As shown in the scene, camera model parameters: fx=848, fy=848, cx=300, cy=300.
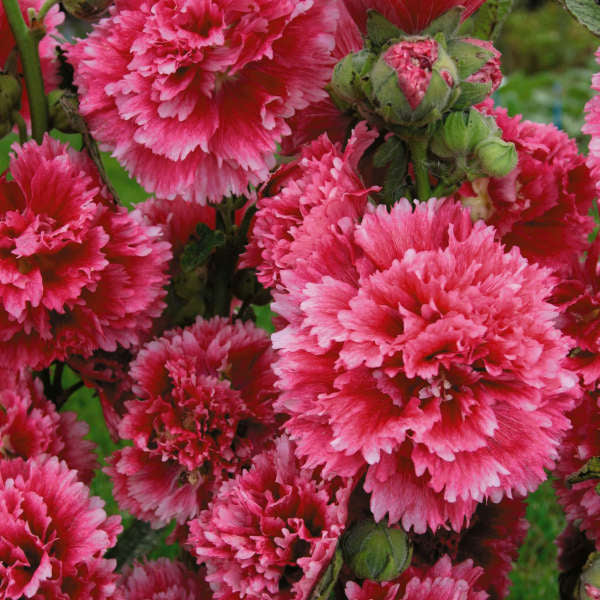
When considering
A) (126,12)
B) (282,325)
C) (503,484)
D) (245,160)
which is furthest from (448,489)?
(126,12)

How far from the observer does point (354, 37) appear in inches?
26.0

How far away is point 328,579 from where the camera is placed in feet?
1.86

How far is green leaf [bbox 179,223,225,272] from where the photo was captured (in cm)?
71

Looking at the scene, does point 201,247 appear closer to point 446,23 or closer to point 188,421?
point 188,421

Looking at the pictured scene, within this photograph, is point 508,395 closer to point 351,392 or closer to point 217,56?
point 351,392

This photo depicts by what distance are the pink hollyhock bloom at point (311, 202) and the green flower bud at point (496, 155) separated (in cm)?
8

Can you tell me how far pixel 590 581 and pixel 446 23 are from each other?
1.38 ft

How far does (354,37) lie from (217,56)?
12 cm

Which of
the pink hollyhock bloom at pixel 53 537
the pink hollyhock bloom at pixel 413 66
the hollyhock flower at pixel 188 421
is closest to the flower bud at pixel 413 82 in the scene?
the pink hollyhock bloom at pixel 413 66

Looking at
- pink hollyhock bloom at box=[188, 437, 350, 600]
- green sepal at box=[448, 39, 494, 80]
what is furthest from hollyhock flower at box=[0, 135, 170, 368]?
green sepal at box=[448, 39, 494, 80]

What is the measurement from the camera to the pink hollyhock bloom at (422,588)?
0.59 metres

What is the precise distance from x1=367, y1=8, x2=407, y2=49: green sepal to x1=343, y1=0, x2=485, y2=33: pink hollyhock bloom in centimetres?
1

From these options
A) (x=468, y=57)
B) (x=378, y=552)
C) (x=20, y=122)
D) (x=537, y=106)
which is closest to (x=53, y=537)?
(x=378, y=552)

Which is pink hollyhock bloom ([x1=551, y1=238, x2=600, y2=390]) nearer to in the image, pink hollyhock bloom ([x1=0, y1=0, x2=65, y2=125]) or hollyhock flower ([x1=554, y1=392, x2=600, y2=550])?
hollyhock flower ([x1=554, y1=392, x2=600, y2=550])
